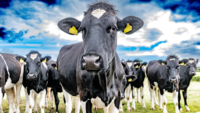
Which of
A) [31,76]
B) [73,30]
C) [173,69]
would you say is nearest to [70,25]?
[73,30]

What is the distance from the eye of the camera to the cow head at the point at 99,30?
2184 millimetres

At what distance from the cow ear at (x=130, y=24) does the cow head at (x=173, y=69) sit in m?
5.15

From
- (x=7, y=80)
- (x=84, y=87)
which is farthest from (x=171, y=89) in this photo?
(x=7, y=80)

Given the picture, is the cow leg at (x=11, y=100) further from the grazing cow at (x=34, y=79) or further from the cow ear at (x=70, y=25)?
the cow ear at (x=70, y=25)

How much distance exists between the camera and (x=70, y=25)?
3242 mm

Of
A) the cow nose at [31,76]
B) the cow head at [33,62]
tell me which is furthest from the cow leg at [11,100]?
the cow nose at [31,76]

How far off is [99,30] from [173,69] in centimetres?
633

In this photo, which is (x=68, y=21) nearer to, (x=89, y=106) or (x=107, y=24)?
(x=107, y=24)

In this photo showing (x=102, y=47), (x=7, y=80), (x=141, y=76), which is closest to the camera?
(x=102, y=47)

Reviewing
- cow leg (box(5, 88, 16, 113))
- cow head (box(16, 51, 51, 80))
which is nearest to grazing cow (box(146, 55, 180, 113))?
cow head (box(16, 51, 51, 80))

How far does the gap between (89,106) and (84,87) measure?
406 mm

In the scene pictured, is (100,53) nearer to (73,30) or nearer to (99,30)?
(99,30)

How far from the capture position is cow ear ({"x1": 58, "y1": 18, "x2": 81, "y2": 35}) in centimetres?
321

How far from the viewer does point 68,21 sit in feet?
10.5
